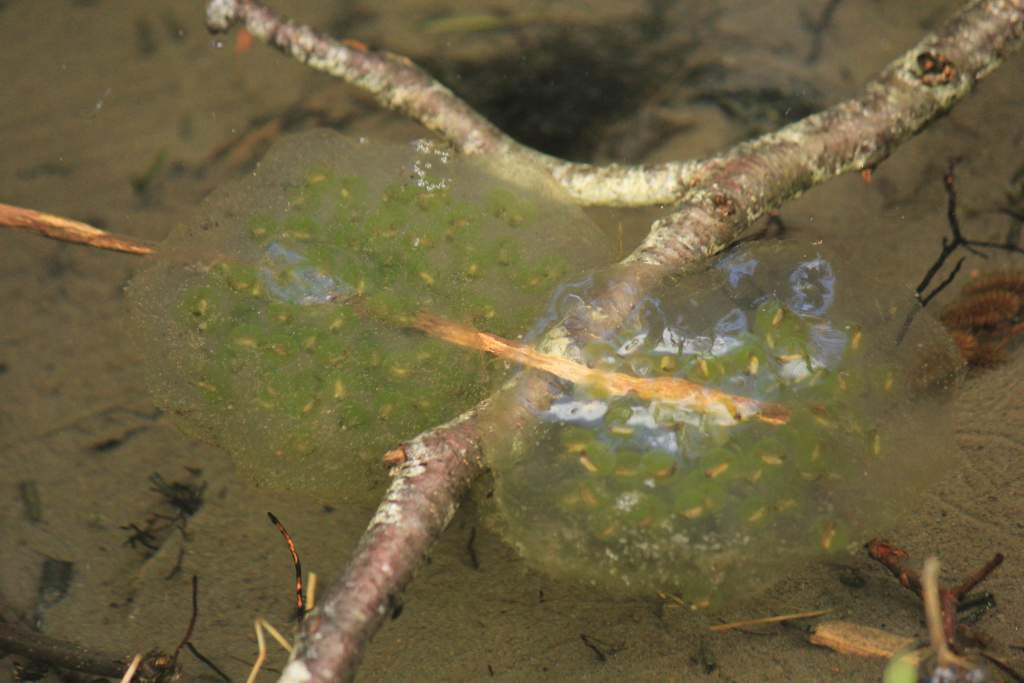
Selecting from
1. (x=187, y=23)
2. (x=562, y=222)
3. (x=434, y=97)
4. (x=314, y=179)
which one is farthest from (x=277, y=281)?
(x=187, y=23)

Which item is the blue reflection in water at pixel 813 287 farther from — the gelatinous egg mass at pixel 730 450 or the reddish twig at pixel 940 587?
the reddish twig at pixel 940 587

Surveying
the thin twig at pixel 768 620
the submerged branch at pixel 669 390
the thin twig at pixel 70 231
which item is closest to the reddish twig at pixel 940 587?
the thin twig at pixel 768 620

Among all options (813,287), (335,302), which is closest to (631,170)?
(813,287)

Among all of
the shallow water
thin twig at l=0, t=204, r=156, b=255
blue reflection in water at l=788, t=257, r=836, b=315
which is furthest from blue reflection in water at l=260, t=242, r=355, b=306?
blue reflection in water at l=788, t=257, r=836, b=315

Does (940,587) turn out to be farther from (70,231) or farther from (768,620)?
(70,231)

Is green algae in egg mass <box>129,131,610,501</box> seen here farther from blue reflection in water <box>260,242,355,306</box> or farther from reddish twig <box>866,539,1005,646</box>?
reddish twig <box>866,539,1005,646</box>
